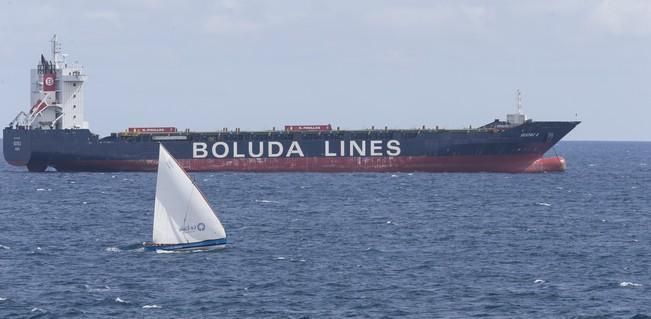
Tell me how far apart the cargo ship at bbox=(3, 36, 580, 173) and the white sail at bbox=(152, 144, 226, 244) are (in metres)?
60.0

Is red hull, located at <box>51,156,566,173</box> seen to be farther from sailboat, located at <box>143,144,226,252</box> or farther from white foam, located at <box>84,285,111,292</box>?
white foam, located at <box>84,285,111,292</box>

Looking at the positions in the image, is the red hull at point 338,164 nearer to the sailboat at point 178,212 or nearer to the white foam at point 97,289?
the sailboat at point 178,212

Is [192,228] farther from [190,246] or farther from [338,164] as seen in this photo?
[338,164]

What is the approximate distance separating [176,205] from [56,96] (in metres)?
69.4

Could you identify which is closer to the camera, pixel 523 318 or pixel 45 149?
pixel 523 318

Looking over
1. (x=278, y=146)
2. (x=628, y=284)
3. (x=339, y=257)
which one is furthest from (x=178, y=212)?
(x=278, y=146)

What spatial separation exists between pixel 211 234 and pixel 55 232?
15.7 metres

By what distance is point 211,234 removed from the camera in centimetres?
6494

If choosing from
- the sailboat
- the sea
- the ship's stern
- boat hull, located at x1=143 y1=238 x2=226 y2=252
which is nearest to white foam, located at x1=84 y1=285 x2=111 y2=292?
the sea

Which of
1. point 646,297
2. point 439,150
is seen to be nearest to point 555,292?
point 646,297

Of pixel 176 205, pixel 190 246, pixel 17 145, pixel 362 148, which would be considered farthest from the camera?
pixel 362 148

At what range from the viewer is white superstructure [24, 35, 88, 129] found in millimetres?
127250

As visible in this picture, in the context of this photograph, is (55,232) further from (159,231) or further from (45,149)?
(45,149)

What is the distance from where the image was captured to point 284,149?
125375 millimetres
